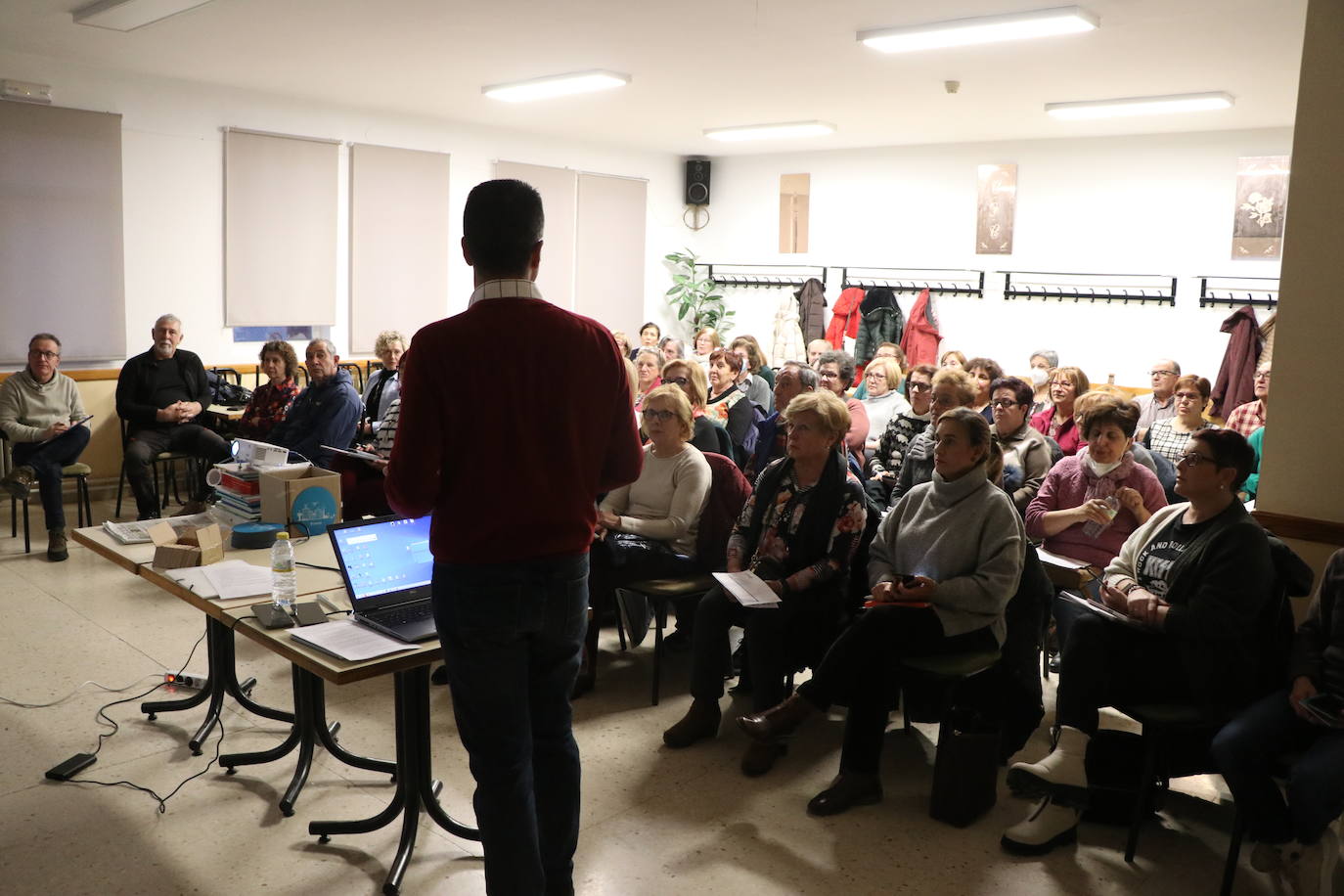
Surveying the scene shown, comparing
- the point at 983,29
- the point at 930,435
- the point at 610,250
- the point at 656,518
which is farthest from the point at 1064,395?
the point at 610,250

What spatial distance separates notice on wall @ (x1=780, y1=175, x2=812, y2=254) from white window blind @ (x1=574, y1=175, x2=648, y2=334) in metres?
1.40

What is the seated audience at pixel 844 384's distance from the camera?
5622 mm

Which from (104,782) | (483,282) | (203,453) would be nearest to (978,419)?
(483,282)

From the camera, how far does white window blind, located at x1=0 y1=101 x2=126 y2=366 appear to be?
685 centimetres

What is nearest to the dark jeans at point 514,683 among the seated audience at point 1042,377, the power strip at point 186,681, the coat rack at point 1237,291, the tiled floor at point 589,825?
the tiled floor at point 589,825

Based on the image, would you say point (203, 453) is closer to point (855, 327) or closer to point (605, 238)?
point (605, 238)

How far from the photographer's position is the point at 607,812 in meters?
3.15

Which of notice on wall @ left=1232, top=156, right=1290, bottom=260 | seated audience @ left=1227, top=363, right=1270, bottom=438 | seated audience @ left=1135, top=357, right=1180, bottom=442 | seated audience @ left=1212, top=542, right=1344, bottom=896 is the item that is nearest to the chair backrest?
seated audience @ left=1212, top=542, right=1344, bottom=896

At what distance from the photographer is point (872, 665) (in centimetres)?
321

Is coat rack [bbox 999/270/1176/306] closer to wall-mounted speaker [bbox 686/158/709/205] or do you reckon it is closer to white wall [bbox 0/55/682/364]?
wall-mounted speaker [bbox 686/158/709/205]

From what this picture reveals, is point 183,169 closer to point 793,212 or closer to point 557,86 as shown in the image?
point 557,86

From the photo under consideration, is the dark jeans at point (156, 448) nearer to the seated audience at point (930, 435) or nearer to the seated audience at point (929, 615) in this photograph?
the seated audience at point (930, 435)

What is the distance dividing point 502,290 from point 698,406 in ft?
11.2

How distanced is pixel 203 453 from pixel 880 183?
21.1 ft
